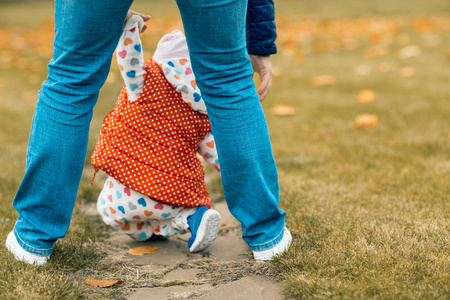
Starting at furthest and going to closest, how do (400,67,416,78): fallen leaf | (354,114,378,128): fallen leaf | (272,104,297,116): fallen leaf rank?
(400,67,416,78): fallen leaf < (272,104,297,116): fallen leaf < (354,114,378,128): fallen leaf

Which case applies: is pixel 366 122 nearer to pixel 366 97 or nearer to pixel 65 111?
pixel 366 97

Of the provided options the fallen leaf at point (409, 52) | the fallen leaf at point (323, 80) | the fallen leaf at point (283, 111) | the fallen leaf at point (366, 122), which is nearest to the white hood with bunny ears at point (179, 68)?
the fallen leaf at point (366, 122)

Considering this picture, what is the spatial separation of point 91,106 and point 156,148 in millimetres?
336

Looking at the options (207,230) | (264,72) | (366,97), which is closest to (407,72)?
(366,97)

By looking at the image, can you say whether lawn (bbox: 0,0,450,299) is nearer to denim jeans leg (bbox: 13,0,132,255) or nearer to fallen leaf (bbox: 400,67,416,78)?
fallen leaf (bbox: 400,67,416,78)

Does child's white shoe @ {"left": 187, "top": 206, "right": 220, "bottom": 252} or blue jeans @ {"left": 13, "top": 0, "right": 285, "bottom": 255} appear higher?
blue jeans @ {"left": 13, "top": 0, "right": 285, "bottom": 255}

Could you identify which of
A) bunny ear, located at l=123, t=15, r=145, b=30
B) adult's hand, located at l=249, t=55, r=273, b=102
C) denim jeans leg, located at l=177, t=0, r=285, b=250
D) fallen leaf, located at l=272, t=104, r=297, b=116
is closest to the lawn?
fallen leaf, located at l=272, t=104, r=297, b=116

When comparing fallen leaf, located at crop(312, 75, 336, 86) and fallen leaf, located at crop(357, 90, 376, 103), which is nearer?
fallen leaf, located at crop(357, 90, 376, 103)

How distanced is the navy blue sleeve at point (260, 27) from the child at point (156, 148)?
278 mm

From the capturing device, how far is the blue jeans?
4.76ft

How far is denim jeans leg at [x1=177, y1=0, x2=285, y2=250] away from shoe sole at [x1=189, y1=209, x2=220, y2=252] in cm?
14

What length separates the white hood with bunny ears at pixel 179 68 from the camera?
1858 mm

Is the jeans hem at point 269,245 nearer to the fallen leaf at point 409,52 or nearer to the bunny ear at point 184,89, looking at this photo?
the bunny ear at point 184,89

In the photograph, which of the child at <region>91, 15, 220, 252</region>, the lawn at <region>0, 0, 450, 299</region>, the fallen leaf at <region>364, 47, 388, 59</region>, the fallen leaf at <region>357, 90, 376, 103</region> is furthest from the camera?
the fallen leaf at <region>364, 47, 388, 59</region>
